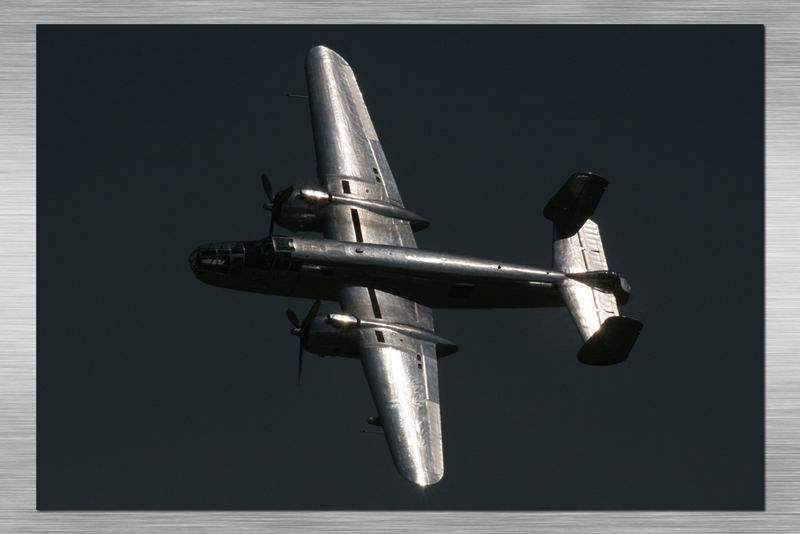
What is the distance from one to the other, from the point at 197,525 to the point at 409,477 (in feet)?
23.1

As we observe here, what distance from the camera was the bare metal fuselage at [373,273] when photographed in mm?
36844

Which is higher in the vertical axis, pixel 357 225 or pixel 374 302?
pixel 357 225

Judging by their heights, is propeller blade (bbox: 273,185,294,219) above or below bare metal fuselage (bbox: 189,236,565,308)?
above

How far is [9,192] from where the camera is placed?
26766mm

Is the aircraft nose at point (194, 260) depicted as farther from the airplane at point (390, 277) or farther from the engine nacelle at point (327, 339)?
the engine nacelle at point (327, 339)

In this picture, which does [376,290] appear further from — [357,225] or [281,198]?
[281,198]

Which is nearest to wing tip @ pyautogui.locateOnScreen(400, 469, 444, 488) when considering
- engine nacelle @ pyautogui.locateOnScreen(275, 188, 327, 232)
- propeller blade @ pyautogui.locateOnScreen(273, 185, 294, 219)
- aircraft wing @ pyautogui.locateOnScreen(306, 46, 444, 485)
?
aircraft wing @ pyautogui.locateOnScreen(306, 46, 444, 485)

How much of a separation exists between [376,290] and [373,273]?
482 millimetres

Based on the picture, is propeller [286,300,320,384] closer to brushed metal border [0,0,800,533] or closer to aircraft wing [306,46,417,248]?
aircraft wing [306,46,417,248]

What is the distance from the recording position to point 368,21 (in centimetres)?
2833

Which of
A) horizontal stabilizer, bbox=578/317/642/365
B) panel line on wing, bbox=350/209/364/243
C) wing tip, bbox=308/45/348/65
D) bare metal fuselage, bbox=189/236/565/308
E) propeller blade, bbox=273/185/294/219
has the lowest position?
horizontal stabilizer, bbox=578/317/642/365

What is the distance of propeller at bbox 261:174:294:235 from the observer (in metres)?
39.4

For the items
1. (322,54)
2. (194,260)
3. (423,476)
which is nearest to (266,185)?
(194,260)

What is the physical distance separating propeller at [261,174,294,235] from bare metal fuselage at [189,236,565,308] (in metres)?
1.84
